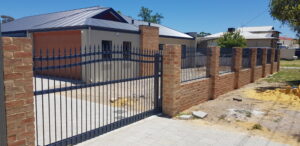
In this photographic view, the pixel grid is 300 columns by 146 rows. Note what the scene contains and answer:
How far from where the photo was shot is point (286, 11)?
1022cm

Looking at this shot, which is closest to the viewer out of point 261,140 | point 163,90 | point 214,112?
point 261,140

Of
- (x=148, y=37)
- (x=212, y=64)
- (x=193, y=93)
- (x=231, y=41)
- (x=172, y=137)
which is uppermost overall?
(x=231, y=41)

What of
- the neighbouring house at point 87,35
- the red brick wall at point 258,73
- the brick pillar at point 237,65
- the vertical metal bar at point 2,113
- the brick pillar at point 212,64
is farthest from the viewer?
the red brick wall at point 258,73

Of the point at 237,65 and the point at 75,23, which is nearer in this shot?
the point at 237,65

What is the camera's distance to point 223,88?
972 cm

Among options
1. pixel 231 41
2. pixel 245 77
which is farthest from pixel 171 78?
pixel 231 41

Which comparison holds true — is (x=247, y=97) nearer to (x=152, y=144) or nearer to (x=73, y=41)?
(x=152, y=144)

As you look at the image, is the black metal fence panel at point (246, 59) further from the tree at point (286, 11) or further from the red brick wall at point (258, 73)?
the tree at point (286, 11)

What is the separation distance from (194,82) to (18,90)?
5330mm

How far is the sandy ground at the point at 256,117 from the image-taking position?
5.44 meters

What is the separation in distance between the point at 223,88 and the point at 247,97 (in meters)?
0.96

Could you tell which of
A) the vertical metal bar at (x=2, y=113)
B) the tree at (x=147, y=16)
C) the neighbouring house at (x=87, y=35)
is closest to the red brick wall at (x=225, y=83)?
the neighbouring house at (x=87, y=35)

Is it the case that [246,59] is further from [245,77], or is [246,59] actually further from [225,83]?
[225,83]

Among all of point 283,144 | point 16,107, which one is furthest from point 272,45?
point 16,107
